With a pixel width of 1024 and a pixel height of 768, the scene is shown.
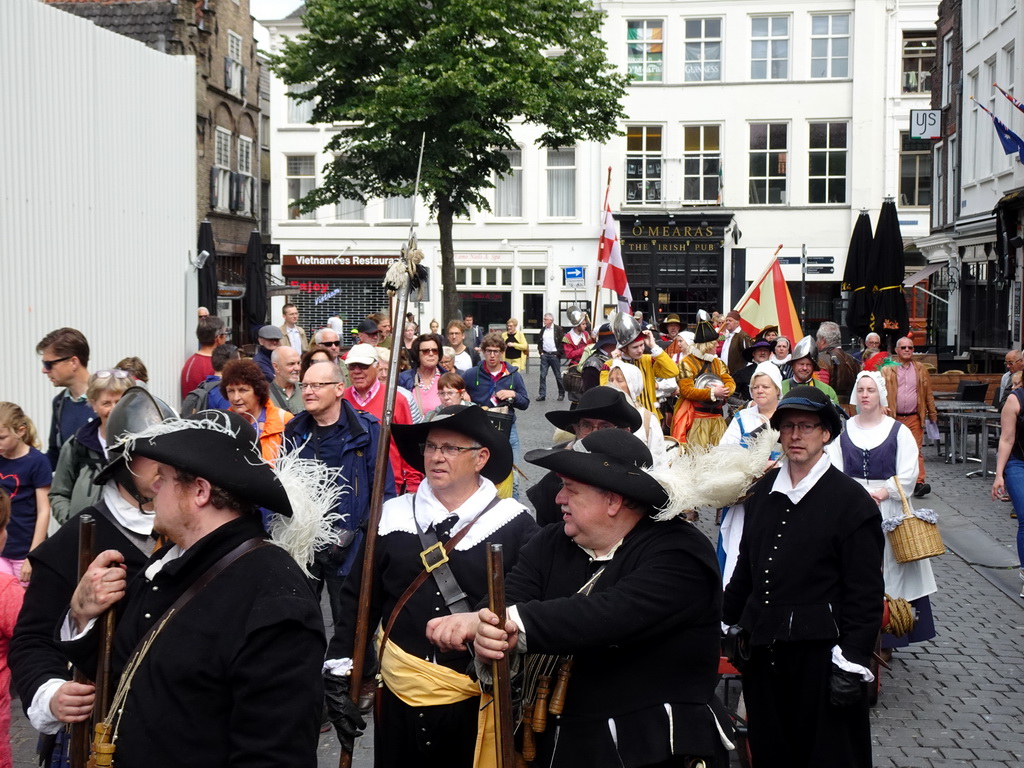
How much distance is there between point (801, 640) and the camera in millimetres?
4695

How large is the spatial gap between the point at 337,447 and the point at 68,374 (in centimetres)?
177

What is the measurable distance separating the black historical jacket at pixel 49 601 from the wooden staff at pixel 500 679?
1084 millimetres

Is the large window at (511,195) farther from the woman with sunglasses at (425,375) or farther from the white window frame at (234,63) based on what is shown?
the woman with sunglasses at (425,375)

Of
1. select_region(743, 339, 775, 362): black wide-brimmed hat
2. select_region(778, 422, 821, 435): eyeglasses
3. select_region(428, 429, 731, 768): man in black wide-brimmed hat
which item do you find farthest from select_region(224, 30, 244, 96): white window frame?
select_region(428, 429, 731, 768): man in black wide-brimmed hat

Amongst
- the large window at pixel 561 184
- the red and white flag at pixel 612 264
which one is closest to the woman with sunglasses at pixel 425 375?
the red and white flag at pixel 612 264

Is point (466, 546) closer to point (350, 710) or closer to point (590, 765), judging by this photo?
point (350, 710)

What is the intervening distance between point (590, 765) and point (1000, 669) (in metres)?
4.88

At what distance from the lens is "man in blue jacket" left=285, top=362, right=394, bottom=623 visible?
248 inches

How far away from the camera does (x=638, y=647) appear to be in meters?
3.40

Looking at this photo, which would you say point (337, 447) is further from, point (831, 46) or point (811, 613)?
point (831, 46)

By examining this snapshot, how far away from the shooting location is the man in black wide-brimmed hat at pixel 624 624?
3.23 metres

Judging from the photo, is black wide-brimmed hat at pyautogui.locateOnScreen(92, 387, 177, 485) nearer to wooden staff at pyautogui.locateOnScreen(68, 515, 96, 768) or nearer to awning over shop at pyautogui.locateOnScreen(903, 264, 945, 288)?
wooden staff at pyautogui.locateOnScreen(68, 515, 96, 768)

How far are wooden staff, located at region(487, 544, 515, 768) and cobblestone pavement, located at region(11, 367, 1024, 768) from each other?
2720 millimetres

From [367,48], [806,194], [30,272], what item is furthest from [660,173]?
[30,272]
